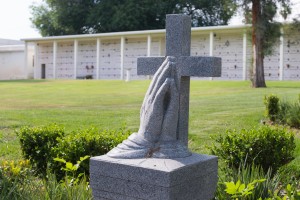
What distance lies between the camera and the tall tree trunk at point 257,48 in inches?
1027

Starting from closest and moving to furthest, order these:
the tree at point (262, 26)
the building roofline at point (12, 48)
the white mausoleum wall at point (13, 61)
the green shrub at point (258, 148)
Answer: the green shrub at point (258, 148) → the tree at point (262, 26) → the building roofline at point (12, 48) → the white mausoleum wall at point (13, 61)

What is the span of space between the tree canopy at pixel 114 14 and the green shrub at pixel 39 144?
42.4 m

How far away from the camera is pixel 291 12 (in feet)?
82.9

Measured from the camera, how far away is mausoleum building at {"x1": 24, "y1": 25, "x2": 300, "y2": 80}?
123 feet

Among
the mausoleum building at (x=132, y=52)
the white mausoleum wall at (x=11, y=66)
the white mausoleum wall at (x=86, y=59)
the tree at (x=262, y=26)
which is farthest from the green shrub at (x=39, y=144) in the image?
the white mausoleum wall at (x=11, y=66)

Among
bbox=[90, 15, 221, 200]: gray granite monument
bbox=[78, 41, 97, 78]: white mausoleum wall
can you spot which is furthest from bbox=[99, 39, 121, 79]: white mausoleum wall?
bbox=[90, 15, 221, 200]: gray granite monument

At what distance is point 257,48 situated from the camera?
27141mm

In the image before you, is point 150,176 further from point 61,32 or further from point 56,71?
Answer: point 61,32

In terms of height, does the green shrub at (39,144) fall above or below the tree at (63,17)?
below

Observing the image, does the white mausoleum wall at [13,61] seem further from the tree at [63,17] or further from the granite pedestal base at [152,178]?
the granite pedestal base at [152,178]

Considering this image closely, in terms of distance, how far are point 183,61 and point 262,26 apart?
2222 cm

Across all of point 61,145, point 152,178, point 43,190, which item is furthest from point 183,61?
point 61,145

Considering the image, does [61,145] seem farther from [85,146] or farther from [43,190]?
[43,190]

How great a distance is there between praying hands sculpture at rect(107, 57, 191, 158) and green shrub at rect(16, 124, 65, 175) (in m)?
2.86
